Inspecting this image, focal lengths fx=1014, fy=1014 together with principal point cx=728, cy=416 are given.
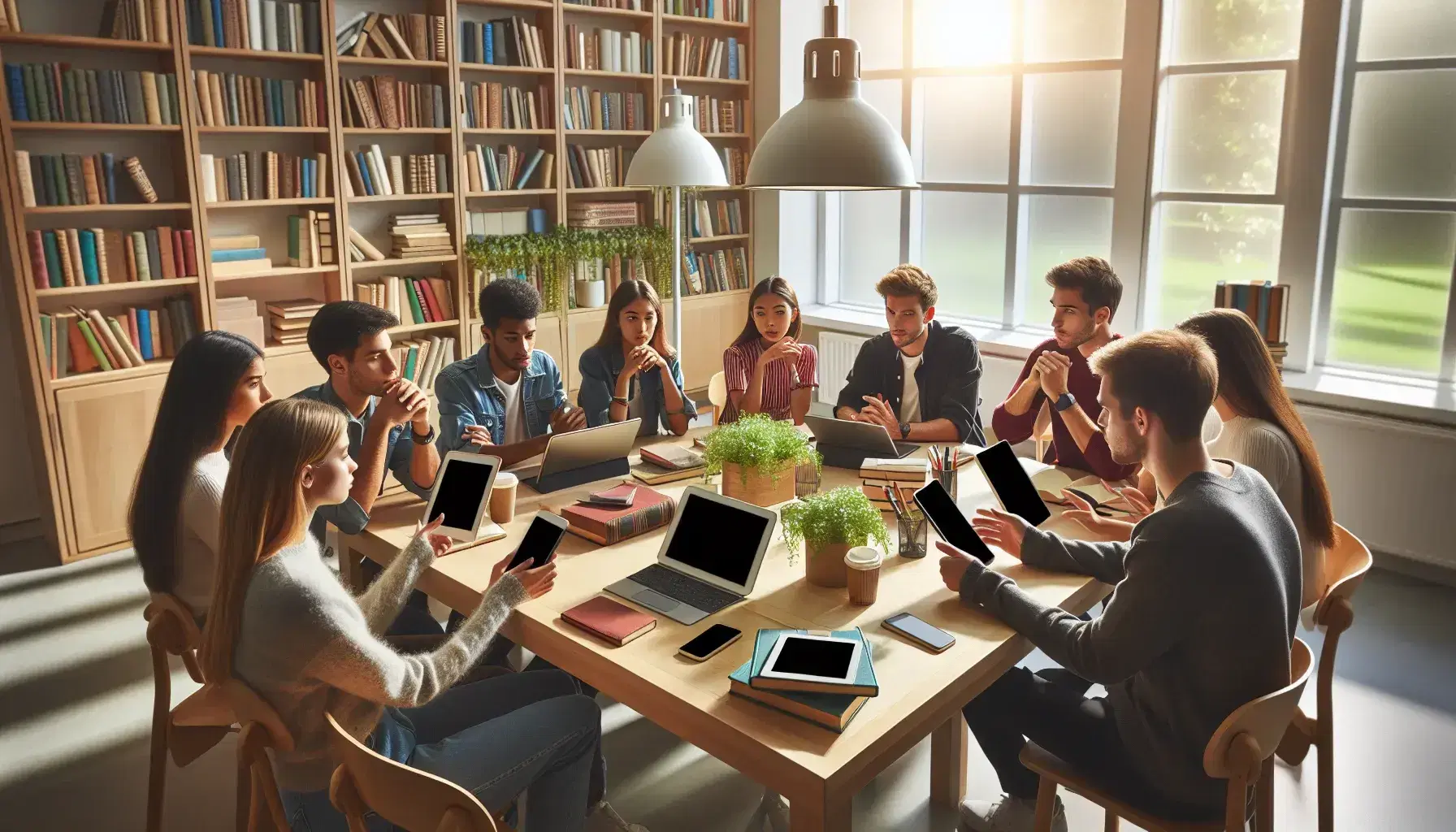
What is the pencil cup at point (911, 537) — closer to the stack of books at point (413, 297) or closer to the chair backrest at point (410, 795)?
the chair backrest at point (410, 795)

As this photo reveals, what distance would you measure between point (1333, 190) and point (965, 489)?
9.27 feet

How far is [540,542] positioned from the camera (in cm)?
219

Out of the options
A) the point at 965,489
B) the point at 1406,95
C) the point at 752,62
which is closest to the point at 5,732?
the point at 965,489

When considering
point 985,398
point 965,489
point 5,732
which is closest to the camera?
point 965,489

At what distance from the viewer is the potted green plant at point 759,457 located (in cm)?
252

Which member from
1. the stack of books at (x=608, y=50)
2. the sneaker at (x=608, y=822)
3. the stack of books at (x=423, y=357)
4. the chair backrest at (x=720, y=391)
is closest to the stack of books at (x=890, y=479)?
the sneaker at (x=608, y=822)

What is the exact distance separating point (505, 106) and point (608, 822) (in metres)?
3.92

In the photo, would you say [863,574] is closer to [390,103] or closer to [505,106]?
[390,103]

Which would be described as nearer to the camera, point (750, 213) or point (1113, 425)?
point (1113, 425)

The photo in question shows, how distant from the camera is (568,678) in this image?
2273 mm

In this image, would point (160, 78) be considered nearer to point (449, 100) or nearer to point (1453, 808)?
point (449, 100)

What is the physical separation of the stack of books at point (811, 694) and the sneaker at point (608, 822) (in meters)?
0.96

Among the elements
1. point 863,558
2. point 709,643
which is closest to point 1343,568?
point 863,558

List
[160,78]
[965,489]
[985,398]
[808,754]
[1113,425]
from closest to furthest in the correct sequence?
[808,754], [1113,425], [965,489], [160,78], [985,398]
